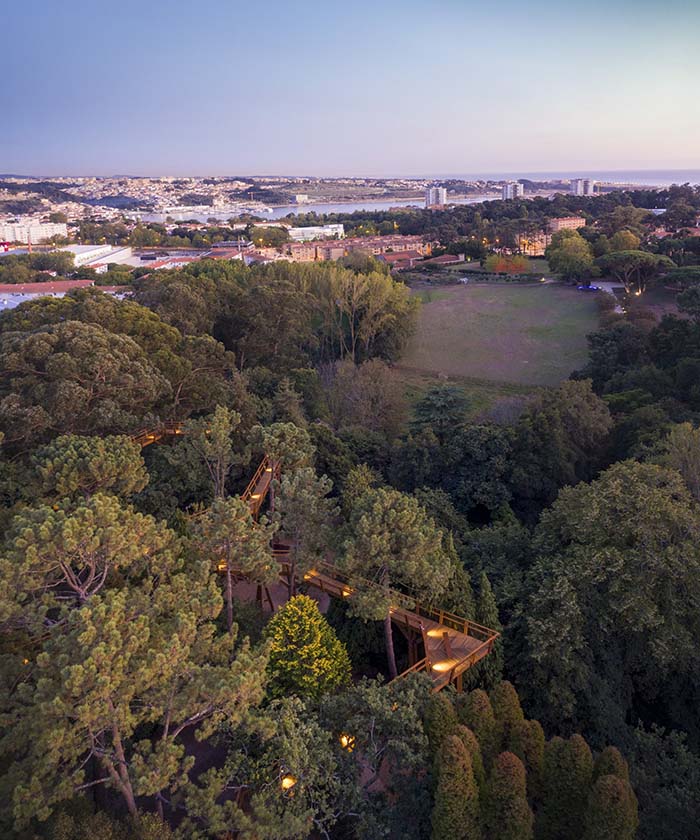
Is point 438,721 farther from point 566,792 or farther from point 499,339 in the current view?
point 499,339

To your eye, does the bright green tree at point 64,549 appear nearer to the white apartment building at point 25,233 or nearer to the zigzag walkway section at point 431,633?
the zigzag walkway section at point 431,633

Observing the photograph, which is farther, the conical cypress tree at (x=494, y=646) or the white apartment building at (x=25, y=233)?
the white apartment building at (x=25, y=233)

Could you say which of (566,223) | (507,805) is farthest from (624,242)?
(507,805)

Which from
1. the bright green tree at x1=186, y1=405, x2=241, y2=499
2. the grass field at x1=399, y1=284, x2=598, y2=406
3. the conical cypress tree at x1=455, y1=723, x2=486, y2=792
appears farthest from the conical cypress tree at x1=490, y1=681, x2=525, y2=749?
the grass field at x1=399, y1=284, x2=598, y2=406

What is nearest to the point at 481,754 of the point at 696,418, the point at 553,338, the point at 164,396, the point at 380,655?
the point at 380,655

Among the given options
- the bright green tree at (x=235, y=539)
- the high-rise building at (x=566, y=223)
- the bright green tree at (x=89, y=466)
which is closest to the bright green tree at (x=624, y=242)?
the high-rise building at (x=566, y=223)

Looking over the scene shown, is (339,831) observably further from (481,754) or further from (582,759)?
(582,759)
